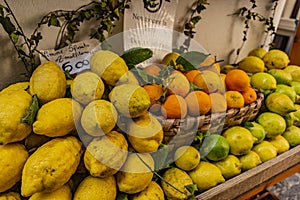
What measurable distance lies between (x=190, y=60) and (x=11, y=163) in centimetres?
62

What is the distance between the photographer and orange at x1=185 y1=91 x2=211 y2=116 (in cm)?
81

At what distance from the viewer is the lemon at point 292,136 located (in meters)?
1.10

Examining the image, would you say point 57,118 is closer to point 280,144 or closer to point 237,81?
point 237,81

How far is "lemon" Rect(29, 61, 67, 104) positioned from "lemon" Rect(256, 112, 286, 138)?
Result: 28.7 inches

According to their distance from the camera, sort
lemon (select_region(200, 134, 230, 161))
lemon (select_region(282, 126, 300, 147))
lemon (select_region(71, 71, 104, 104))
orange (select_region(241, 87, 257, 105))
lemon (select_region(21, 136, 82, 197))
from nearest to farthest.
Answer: lemon (select_region(21, 136, 82, 197)), lemon (select_region(71, 71, 104, 104)), lemon (select_region(200, 134, 230, 161)), orange (select_region(241, 87, 257, 105)), lemon (select_region(282, 126, 300, 147))

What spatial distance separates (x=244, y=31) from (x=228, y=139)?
24.2 inches

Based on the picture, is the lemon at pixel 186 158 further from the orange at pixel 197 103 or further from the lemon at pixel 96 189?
the lemon at pixel 96 189

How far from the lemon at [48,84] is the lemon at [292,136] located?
0.87 m

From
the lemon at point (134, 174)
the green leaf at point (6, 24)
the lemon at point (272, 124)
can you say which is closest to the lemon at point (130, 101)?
the lemon at point (134, 174)

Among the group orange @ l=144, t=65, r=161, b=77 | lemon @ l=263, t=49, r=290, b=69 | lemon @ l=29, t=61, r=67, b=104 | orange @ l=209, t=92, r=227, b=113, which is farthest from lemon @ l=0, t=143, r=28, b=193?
lemon @ l=263, t=49, r=290, b=69

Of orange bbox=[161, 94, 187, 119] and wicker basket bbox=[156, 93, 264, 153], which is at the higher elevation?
orange bbox=[161, 94, 187, 119]

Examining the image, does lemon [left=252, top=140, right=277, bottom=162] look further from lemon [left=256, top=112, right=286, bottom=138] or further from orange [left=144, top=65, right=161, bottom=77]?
orange [left=144, top=65, right=161, bottom=77]

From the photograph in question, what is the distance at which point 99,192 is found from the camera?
590mm

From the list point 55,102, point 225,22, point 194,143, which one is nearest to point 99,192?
point 55,102
